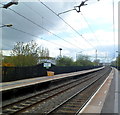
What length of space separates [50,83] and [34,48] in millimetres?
22451

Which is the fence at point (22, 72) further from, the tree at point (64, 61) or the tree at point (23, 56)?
the tree at point (64, 61)

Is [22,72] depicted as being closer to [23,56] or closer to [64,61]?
[23,56]

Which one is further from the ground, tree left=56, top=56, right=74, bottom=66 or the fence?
tree left=56, top=56, right=74, bottom=66

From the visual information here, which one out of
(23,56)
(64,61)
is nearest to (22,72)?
(23,56)

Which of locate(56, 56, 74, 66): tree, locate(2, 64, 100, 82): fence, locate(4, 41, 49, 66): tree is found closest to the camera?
locate(2, 64, 100, 82): fence

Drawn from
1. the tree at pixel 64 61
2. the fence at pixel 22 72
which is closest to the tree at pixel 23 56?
the fence at pixel 22 72

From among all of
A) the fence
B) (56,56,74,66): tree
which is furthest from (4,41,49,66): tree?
(56,56,74,66): tree

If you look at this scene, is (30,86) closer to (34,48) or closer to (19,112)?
(19,112)

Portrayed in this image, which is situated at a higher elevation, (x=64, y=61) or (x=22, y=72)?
(x=64, y=61)

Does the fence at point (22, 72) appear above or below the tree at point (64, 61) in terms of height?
below

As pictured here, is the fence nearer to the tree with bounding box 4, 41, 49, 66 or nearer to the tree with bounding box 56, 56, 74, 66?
the tree with bounding box 4, 41, 49, 66

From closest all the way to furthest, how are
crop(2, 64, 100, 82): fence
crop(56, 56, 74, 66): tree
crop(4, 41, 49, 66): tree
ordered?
crop(2, 64, 100, 82): fence
crop(4, 41, 49, 66): tree
crop(56, 56, 74, 66): tree

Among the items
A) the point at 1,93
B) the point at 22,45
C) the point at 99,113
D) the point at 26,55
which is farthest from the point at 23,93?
the point at 22,45

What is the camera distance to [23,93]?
16234 mm
